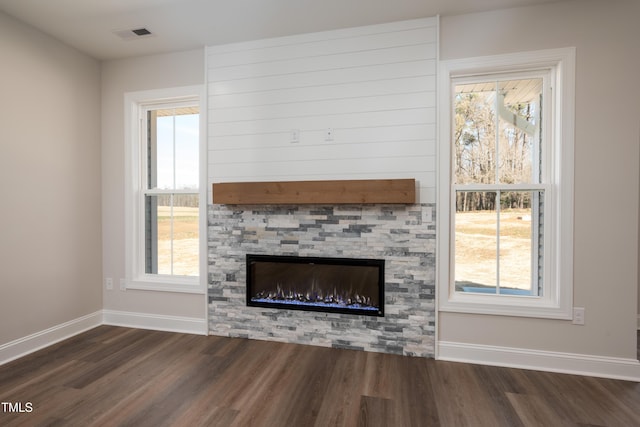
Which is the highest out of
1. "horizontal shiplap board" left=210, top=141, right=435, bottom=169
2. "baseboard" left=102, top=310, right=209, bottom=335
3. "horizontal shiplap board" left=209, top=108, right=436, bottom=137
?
"horizontal shiplap board" left=209, top=108, right=436, bottom=137

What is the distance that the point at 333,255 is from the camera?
103 inches

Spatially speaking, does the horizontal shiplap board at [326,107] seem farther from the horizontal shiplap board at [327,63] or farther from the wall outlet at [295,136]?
the horizontal shiplap board at [327,63]

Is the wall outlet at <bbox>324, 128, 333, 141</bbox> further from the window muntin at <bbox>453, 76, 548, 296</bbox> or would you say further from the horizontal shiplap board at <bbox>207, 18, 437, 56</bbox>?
the window muntin at <bbox>453, 76, 548, 296</bbox>

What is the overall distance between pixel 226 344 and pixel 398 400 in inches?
60.0

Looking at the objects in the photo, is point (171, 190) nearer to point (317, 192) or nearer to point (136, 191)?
point (136, 191)

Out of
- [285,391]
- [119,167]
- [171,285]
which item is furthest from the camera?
[119,167]

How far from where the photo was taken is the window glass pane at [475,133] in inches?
97.8

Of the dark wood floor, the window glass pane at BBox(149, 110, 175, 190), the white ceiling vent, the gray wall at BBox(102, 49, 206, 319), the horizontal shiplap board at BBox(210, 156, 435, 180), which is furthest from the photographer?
the window glass pane at BBox(149, 110, 175, 190)

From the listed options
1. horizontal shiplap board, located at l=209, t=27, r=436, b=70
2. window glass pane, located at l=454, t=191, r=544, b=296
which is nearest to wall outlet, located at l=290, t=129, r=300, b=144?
horizontal shiplap board, located at l=209, t=27, r=436, b=70

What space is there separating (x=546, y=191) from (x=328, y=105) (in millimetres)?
1867

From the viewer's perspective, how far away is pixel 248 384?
2057 mm

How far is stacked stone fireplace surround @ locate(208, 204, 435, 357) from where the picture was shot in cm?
246

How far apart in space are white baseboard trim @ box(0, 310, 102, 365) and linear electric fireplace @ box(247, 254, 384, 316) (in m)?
1.68

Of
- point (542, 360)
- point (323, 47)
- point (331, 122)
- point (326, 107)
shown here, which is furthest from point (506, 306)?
point (323, 47)
